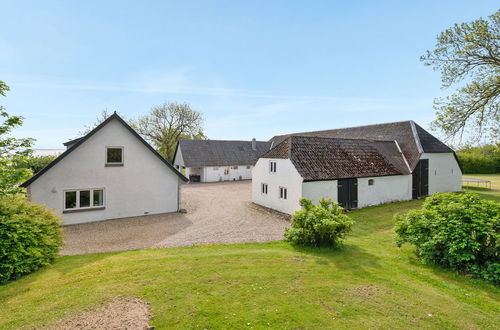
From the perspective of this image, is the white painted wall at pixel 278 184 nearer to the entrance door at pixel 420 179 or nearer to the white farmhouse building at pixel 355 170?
the white farmhouse building at pixel 355 170

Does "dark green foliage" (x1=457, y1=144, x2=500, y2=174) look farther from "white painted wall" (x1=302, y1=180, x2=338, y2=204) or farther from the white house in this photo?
the white house

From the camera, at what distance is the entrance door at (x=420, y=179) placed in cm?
2380

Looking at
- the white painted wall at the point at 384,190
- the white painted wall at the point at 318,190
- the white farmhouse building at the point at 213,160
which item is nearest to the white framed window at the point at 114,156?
the white painted wall at the point at 318,190

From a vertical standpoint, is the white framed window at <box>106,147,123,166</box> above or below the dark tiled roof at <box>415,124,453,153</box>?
below

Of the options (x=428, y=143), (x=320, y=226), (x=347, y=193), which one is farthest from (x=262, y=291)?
(x=428, y=143)

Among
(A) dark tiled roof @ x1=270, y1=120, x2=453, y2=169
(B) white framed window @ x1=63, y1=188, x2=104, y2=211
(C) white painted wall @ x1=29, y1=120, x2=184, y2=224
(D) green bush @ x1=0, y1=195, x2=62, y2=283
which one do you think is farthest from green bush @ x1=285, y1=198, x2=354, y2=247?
(A) dark tiled roof @ x1=270, y1=120, x2=453, y2=169

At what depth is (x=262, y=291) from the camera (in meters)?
6.37

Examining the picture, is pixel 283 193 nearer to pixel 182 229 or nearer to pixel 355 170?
pixel 355 170

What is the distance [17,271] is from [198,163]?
28.0 m

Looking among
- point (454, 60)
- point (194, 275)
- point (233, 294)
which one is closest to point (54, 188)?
point (194, 275)

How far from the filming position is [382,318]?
5.42m

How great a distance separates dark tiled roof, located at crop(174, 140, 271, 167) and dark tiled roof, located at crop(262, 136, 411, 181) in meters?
17.0

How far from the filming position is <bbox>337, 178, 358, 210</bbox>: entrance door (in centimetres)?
1864

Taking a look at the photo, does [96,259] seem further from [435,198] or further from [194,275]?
[435,198]
